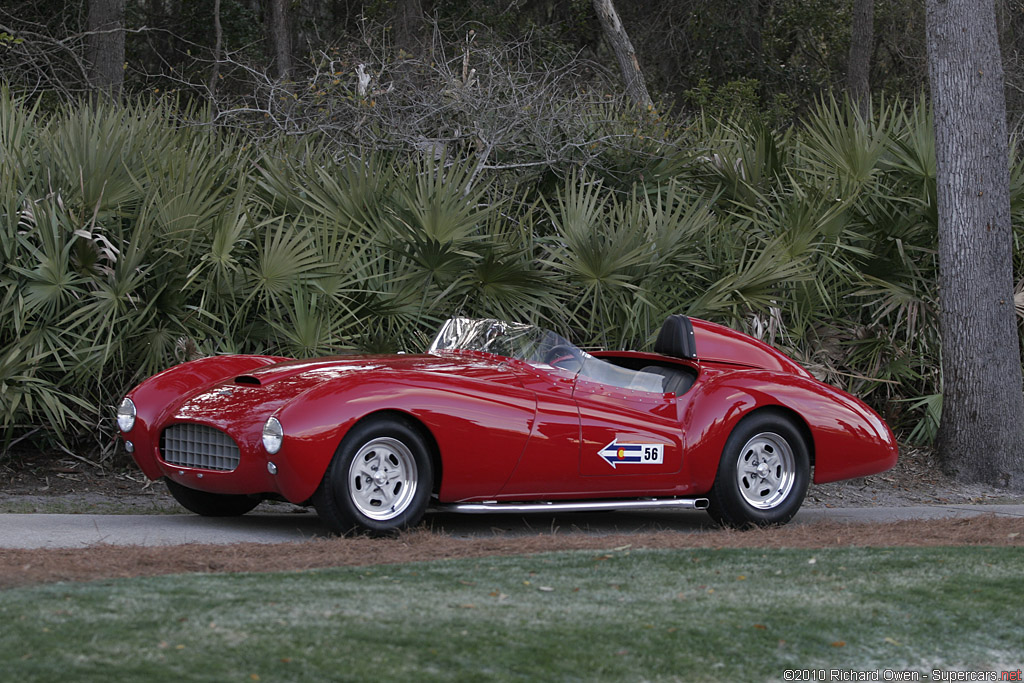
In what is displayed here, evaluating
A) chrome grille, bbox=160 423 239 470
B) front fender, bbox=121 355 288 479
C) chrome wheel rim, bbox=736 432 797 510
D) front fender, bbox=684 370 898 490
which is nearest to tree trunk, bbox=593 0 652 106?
front fender, bbox=684 370 898 490

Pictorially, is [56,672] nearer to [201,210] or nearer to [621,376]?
[621,376]

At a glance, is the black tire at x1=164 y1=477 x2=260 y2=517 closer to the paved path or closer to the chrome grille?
the paved path

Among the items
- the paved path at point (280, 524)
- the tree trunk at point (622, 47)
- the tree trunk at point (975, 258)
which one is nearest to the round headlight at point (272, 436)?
the paved path at point (280, 524)

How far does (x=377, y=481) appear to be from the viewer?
6.49 meters

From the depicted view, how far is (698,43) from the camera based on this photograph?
27828 millimetres

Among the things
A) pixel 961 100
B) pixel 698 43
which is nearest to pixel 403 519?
pixel 961 100

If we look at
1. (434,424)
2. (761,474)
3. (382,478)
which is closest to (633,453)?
(761,474)

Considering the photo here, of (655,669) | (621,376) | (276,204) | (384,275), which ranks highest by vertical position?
(276,204)

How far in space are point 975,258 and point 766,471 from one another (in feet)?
13.1

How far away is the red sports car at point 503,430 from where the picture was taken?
6395 mm

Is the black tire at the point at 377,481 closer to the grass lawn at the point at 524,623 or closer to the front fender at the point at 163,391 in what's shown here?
the grass lawn at the point at 524,623

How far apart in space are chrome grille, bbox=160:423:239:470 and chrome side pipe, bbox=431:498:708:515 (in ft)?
3.86

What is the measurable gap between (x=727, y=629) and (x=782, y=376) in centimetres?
373

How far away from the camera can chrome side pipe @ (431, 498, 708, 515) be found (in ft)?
22.3
